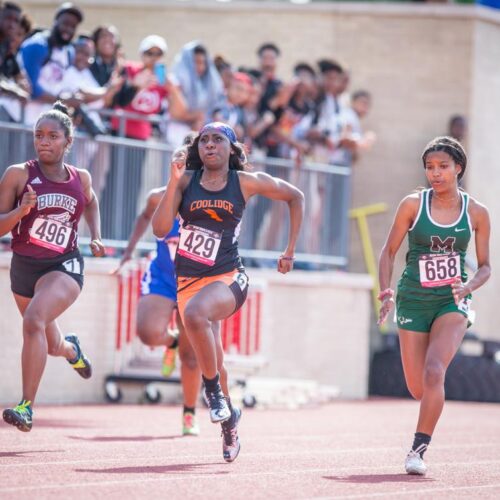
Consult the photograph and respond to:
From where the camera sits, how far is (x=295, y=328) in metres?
19.0

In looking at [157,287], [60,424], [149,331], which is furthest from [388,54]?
[60,424]

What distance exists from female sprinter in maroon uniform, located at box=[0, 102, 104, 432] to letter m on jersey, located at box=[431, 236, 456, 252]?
8.06 feet

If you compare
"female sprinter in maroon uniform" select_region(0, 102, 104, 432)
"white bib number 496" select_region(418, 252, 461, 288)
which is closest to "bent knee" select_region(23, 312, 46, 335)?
"female sprinter in maroon uniform" select_region(0, 102, 104, 432)

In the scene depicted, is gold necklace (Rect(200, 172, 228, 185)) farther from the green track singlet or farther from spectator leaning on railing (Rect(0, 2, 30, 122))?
spectator leaning on railing (Rect(0, 2, 30, 122))

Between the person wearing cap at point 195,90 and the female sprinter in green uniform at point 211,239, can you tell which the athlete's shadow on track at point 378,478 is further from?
the person wearing cap at point 195,90

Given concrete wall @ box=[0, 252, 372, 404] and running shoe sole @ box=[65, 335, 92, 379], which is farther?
concrete wall @ box=[0, 252, 372, 404]

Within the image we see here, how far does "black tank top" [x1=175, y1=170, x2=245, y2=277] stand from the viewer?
9.31m

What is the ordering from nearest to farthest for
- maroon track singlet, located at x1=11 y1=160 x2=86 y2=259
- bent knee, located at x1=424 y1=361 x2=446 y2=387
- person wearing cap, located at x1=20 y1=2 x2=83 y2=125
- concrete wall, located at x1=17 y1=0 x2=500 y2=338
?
bent knee, located at x1=424 y1=361 x2=446 y2=387 < maroon track singlet, located at x1=11 y1=160 x2=86 y2=259 < person wearing cap, located at x1=20 y1=2 x2=83 y2=125 < concrete wall, located at x1=17 y1=0 x2=500 y2=338

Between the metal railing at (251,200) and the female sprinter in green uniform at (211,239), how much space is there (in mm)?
5692

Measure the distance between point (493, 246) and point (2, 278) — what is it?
1047 centimetres

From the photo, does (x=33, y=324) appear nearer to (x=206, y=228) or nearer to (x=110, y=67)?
(x=206, y=228)

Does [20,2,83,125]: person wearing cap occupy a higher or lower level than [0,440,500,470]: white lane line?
higher

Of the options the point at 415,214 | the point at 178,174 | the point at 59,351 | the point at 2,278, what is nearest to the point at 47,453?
the point at 59,351

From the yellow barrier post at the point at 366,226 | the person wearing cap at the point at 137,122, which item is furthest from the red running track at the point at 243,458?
the yellow barrier post at the point at 366,226
